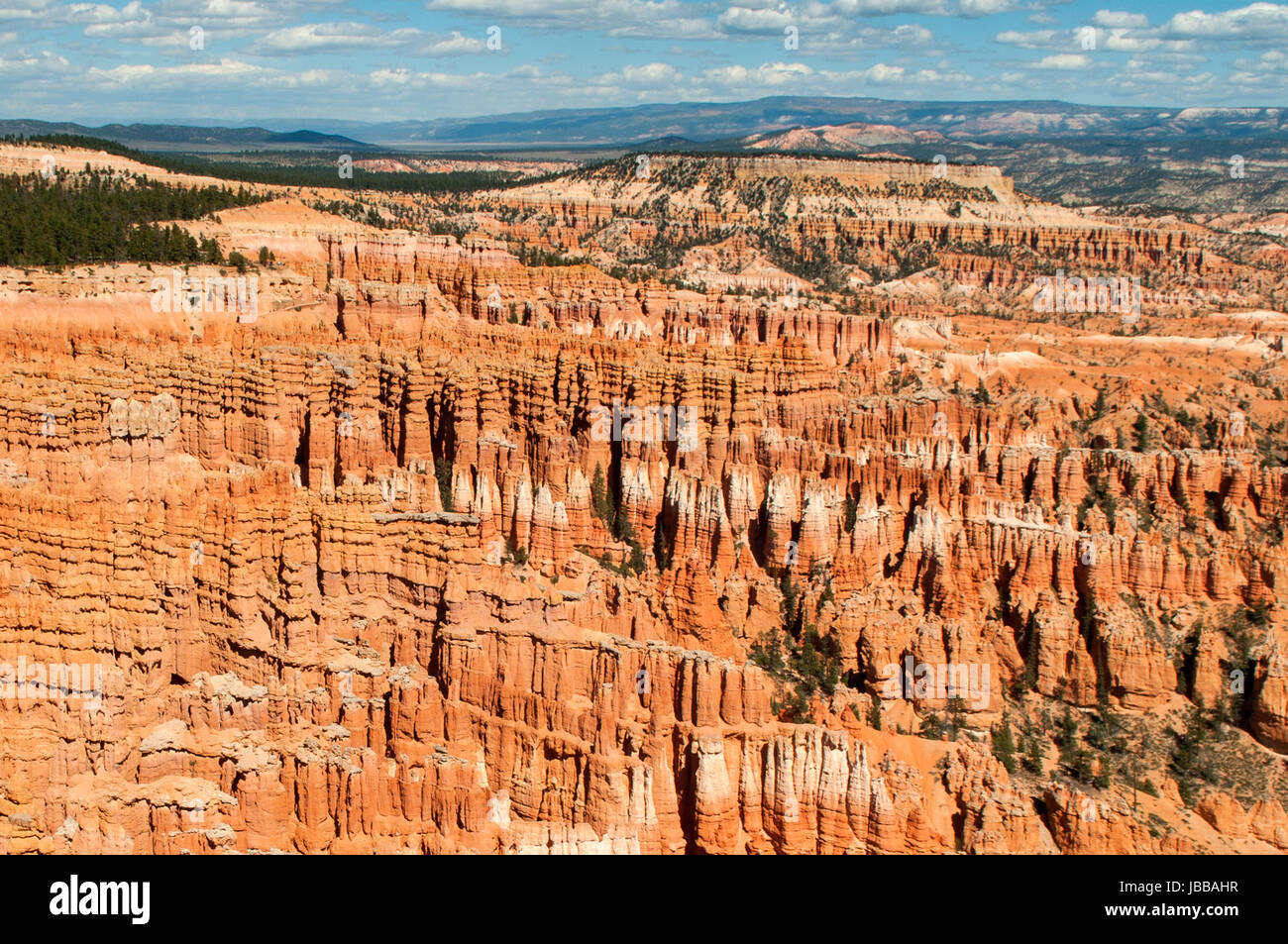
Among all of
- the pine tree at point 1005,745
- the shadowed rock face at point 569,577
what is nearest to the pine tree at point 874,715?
the shadowed rock face at point 569,577

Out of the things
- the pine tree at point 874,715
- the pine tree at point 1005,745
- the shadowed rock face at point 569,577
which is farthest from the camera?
the pine tree at point 1005,745

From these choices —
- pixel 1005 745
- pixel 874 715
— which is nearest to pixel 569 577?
pixel 874 715

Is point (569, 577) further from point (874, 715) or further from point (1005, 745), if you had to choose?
point (1005, 745)

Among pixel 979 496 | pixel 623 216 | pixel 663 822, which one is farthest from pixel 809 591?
pixel 623 216

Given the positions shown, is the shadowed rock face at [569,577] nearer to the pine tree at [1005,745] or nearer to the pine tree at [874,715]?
the pine tree at [874,715]

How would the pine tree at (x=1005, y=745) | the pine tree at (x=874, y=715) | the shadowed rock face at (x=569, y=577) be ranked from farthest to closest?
the pine tree at (x=1005, y=745) < the pine tree at (x=874, y=715) < the shadowed rock face at (x=569, y=577)

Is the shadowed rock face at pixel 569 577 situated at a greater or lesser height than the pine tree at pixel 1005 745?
greater

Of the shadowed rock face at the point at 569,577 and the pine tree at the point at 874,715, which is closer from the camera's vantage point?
the shadowed rock face at the point at 569,577

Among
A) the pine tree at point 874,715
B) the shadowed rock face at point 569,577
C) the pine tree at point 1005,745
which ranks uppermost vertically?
the shadowed rock face at point 569,577

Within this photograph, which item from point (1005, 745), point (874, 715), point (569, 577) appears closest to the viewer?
point (874, 715)
